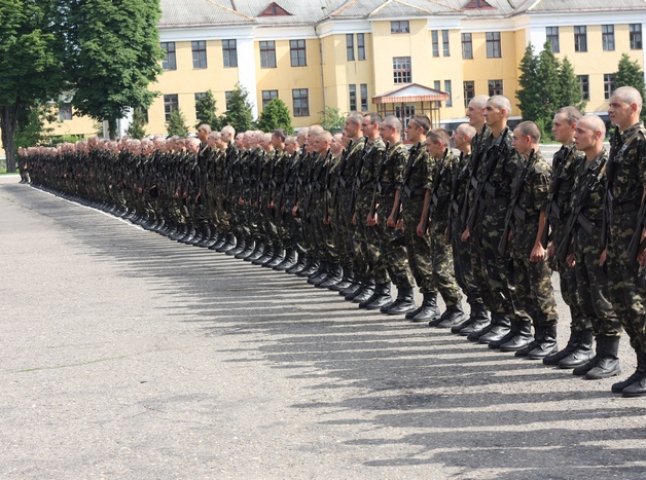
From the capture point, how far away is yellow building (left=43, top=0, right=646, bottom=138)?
8831cm

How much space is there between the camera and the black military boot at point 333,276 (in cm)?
1541

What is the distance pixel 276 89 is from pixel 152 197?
218 ft

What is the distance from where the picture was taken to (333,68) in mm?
89438

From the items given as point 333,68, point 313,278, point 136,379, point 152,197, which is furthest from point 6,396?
point 333,68

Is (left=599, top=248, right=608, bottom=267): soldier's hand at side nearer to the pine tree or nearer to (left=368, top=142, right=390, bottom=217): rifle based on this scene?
(left=368, top=142, right=390, bottom=217): rifle

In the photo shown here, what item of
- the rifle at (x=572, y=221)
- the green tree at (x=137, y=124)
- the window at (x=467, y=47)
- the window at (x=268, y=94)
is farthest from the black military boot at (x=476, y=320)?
the window at (x=467, y=47)

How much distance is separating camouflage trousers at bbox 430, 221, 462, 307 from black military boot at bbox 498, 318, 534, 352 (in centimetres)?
131

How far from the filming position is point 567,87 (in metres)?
85.1

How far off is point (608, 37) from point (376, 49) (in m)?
18.7

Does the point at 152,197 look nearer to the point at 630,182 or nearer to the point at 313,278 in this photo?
the point at 313,278

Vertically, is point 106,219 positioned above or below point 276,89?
below

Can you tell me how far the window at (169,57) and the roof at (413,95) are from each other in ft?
49.5

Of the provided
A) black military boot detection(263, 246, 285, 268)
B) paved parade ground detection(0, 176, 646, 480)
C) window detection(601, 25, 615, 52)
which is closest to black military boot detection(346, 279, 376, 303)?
paved parade ground detection(0, 176, 646, 480)

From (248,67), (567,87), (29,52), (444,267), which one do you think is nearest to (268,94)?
(248,67)
